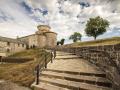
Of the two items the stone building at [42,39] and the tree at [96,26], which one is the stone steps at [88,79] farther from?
the stone building at [42,39]

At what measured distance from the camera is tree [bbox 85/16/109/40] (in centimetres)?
3744

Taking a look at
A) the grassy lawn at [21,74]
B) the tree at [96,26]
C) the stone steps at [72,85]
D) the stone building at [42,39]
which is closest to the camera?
the stone steps at [72,85]

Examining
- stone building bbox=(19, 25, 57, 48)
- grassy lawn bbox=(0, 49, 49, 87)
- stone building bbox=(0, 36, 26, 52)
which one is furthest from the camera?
stone building bbox=(19, 25, 57, 48)

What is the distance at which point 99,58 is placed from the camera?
719cm

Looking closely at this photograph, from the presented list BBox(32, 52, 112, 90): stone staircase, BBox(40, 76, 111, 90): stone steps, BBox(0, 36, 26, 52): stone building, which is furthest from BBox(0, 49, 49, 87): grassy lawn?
BBox(0, 36, 26, 52): stone building

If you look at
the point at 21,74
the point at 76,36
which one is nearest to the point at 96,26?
the point at 76,36

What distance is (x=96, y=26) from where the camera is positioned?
37.5 m

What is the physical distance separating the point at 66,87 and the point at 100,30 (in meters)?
34.2

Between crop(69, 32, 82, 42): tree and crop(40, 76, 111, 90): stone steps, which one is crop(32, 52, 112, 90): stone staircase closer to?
crop(40, 76, 111, 90): stone steps

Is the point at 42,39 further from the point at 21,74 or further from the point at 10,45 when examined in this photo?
the point at 21,74

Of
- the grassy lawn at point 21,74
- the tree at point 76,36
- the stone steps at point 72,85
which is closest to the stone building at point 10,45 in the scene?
the tree at point 76,36

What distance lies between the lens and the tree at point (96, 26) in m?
37.4

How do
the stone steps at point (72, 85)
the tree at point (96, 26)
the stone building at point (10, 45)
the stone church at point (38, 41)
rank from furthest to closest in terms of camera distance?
the stone church at point (38, 41) < the stone building at point (10, 45) < the tree at point (96, 26) < the stone steps at point (72, 85)

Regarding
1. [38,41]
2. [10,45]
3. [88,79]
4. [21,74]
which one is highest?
[38,41]
